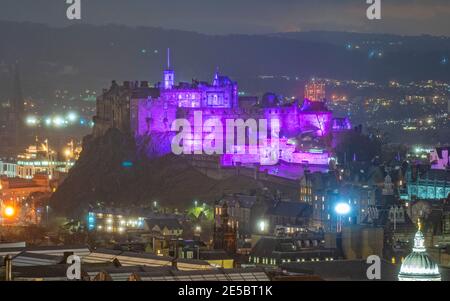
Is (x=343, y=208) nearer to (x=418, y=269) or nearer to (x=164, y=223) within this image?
(x=164, y=223)

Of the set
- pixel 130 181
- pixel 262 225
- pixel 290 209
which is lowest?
pixel 262 225

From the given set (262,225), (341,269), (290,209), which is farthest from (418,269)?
(290,209)

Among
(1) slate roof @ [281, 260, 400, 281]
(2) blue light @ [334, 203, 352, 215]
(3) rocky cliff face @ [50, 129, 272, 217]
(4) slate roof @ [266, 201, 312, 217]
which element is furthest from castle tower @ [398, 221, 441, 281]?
(3) rocky cliff face @ [50, 129, 272, 217]

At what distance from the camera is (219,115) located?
7138 cm

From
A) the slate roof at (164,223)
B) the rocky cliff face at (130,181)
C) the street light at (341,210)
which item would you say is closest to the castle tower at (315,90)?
the rocky cliff face at (130,181)

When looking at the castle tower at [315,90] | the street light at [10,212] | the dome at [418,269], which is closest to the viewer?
the dome at [418,269]

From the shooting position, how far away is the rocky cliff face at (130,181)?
66.1 meters

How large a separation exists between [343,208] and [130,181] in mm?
22346

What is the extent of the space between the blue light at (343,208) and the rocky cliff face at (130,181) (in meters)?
12.3

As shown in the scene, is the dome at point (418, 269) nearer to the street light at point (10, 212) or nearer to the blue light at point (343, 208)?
the blue light at point (343, 208)

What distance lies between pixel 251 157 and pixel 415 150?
1863 centimetres

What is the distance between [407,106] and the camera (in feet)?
354

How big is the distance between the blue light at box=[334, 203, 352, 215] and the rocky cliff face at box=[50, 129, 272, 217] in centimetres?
1227

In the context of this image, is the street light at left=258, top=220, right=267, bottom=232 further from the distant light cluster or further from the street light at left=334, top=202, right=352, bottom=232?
the distant light cluster
